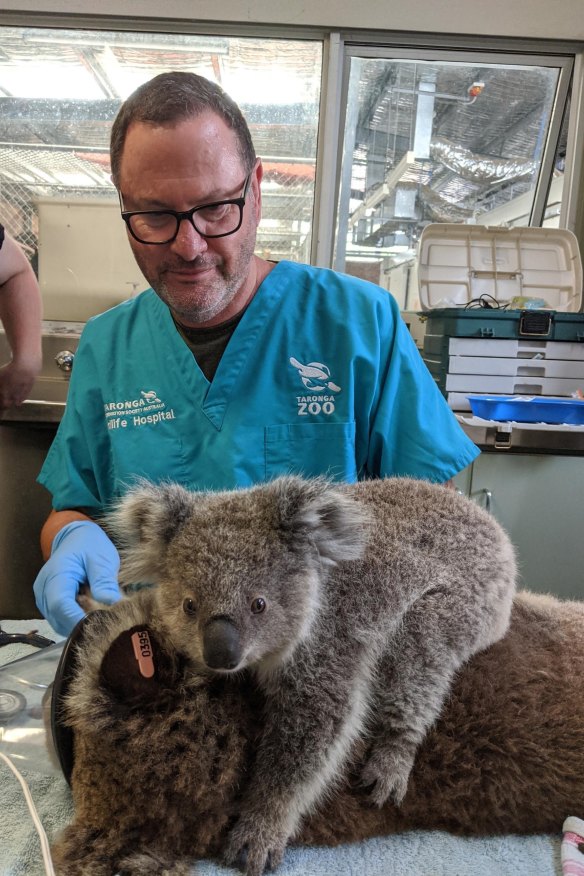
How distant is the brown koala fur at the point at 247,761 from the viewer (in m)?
0.68

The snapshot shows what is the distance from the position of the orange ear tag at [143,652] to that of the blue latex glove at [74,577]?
344 mm

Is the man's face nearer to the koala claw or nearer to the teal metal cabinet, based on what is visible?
the koala claw

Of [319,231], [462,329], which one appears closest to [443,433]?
[462,329]

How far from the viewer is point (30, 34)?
3590mm

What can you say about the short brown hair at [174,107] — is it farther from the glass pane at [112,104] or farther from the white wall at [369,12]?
the white wall at [369,12]

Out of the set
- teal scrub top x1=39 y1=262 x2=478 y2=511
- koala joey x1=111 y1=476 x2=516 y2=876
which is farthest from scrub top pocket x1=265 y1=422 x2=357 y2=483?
koala joey x1=111 y1=476 x2=516 y2=876

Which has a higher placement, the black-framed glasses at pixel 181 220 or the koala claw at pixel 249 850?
the black-framed glasses at pixel 181 220

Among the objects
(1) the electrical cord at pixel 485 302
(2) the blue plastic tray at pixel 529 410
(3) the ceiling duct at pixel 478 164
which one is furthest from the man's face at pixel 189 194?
(3) the ceiling duct at pixel 478 164

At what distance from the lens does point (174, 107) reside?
1.05m

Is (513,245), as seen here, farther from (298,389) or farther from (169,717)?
(169,717)

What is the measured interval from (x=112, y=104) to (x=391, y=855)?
3.93 meters

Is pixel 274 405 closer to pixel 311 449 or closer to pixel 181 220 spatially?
pixel 311 449

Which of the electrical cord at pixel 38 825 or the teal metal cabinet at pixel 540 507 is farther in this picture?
the teal metal cabinet at pixel 540 507

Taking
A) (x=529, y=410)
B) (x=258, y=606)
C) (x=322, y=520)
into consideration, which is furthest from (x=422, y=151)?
(x=258, y=606)
